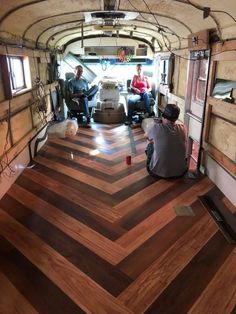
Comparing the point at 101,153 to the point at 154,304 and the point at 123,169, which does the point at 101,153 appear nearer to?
the point at 123,169

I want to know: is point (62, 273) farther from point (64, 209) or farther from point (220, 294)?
point (220, 294)

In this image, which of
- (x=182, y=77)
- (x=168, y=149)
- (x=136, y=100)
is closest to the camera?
(x=168, y=149)

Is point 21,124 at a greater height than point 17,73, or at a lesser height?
lesser

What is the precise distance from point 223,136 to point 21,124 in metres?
3.03

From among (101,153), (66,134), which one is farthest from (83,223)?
(66,134)

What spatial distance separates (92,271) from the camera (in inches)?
84.3

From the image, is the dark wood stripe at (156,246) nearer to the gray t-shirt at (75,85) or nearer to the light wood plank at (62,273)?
the light wood plank at (62,273)

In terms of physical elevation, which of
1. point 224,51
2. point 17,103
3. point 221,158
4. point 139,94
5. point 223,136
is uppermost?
point 224,51

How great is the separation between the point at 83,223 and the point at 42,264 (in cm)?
66

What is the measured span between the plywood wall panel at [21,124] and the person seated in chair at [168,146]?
6.57 ft

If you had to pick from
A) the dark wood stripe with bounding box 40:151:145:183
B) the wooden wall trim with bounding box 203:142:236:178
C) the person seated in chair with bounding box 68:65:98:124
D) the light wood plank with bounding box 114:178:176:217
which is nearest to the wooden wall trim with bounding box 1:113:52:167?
the dark wood stripe with bounding box 40:151:145:183

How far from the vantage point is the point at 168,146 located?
11.9 feet

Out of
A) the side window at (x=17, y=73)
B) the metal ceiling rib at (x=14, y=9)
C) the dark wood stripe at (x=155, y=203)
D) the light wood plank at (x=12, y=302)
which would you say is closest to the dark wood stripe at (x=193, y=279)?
the dark wood stripe at (x=155, y=203)

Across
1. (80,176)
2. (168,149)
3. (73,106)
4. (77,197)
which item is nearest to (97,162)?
(80,176)
